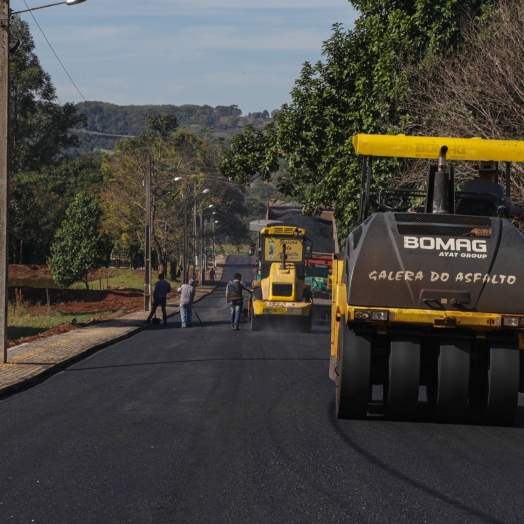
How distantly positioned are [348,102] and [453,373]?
18946 mm

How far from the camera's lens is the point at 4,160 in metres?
17.2

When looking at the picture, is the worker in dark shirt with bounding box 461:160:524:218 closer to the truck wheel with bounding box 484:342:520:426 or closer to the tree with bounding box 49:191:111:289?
the truck wheel with bounding box 484:342:520:426

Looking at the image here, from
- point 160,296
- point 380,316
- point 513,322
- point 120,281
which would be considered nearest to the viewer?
point 513,322

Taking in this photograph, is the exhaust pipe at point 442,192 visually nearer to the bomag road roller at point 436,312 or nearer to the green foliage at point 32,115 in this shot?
the bomag road roller at point 436,312

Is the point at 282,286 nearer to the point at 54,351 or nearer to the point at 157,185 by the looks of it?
the point at 54,351

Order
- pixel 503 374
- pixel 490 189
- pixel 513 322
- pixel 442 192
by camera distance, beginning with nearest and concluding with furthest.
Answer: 1. pixel 513 322
2. pixel 503 374
3. pixel 442 192
4. pixel 490 189

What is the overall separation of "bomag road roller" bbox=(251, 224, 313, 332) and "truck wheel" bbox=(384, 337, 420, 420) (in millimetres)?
18441

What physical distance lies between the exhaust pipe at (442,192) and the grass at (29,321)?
19116mm

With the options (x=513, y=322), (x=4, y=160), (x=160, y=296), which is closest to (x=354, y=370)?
(x=513, y=322)

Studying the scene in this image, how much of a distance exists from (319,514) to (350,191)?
20.5m

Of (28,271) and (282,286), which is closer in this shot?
(282,286)

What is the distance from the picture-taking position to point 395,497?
7191 millimetres

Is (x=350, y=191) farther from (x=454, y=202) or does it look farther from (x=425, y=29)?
(x=454, y=202)

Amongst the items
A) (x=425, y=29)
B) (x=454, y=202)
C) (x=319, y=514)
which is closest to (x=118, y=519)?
(x=319, y=514)
